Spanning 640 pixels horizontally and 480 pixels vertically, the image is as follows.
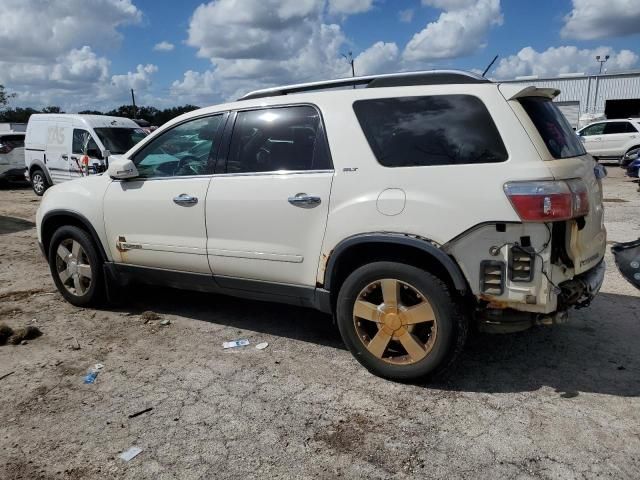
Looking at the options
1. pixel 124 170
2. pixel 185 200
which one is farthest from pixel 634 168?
pixel 124 170

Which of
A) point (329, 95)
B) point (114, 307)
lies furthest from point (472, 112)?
point (114, 307)

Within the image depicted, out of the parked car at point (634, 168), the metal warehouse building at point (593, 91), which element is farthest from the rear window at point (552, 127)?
the metal warehouse building at point (593, 91)

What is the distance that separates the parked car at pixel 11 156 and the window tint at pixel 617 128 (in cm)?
1989

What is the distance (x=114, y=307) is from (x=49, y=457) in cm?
245

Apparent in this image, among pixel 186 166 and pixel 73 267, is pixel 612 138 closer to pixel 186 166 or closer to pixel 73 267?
pixel 186 166

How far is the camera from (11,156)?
16.5 m

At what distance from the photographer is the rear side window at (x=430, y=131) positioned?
3.19 meters

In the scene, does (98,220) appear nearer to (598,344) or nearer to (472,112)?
(472,112)

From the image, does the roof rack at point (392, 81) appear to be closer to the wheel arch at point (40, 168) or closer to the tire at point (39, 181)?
the wheel arch at point (40, 168)

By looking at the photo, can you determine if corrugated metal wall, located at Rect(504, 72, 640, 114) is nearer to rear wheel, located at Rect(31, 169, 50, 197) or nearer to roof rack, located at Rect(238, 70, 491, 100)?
rear wheel, located at Rect(31, 169, 50, 197)

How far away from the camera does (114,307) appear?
17.2ft

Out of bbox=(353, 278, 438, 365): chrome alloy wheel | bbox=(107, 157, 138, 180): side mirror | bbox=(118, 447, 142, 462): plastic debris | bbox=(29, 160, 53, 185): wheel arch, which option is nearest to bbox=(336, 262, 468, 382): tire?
bbox=(353, 278, 438, 365): chrome alloy wheel

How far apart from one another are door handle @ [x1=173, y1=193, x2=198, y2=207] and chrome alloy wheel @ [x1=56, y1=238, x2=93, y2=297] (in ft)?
4.35

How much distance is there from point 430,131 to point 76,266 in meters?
3.55
